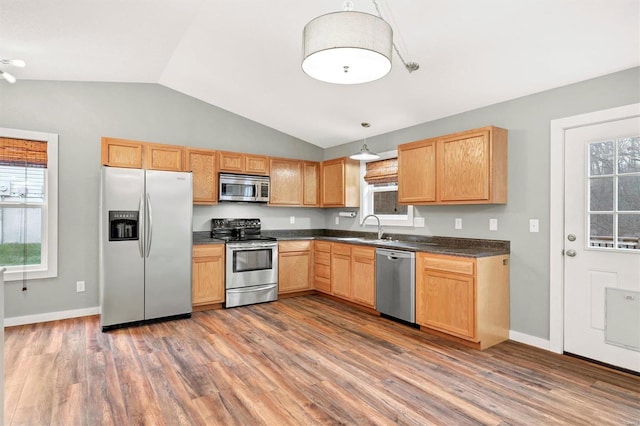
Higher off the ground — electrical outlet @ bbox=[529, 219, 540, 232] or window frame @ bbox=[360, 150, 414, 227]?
window frame @ bbox=[360, 150, 414, 227]

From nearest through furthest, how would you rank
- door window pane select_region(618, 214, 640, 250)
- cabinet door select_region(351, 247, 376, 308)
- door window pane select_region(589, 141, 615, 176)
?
door window pane select_region(618, 214, 640, 250) < door window pane select_region(589, 141, 615, 176) < cabinet door select_region(351, 247, 376, 308)

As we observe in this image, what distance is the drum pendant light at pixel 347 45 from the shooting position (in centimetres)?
177

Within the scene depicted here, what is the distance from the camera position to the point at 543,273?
3.34m

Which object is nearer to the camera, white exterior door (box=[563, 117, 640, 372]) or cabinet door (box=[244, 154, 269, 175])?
white exterior door (box=[563, 117, 640, 372])

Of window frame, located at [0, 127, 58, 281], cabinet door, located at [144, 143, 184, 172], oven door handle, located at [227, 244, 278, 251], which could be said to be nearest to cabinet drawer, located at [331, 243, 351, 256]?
oven door handle, located at [227, 244, 278, 251]

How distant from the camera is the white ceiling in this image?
261 cm

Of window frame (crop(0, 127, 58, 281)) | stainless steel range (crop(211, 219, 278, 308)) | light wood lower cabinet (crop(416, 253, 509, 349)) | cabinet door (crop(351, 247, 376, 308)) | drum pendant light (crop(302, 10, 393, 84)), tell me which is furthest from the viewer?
stainless steel range (crop(211, 219, 278, 308))

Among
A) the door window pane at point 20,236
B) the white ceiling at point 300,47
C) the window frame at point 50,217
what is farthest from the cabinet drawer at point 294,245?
the door window pane at point 20,236

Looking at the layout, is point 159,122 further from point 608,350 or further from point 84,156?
point 608,350

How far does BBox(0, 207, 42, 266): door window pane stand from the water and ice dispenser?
982 mm


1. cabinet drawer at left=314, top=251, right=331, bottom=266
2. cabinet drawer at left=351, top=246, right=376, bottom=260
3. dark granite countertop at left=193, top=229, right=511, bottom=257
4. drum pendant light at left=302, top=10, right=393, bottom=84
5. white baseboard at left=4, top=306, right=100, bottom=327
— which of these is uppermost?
drum pendant light at left=302, top=10, right=393, bottom=84

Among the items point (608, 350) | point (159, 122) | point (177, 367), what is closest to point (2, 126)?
point (159, 122)

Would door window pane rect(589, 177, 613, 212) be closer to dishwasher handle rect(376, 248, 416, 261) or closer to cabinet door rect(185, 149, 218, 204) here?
dishwasher handle rect(376, 248, 416, 261)

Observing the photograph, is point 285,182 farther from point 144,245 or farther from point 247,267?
point 144,245
